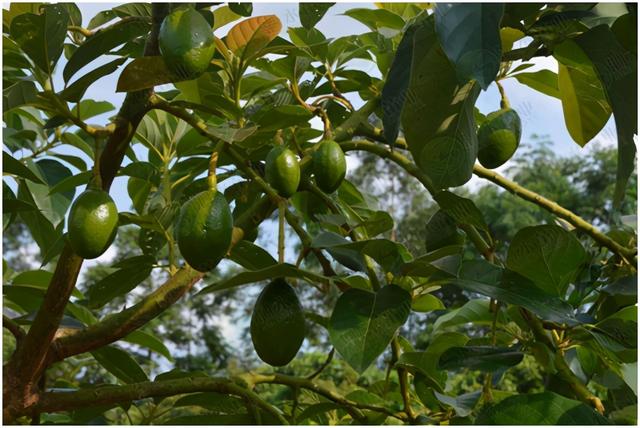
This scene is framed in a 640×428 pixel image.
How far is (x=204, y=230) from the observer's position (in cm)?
67

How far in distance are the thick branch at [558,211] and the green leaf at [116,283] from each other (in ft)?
1.41

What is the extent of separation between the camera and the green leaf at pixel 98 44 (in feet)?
2.54

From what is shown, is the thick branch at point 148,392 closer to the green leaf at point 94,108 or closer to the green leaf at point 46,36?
the green leaf at point 46,36

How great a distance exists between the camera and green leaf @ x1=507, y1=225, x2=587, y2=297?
29.3 inches

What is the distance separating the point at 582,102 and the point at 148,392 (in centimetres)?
54

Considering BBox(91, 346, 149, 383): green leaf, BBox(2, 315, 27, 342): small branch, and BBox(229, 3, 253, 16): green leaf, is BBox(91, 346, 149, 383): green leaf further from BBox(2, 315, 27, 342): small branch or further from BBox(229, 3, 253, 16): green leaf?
BBox(229, 3, 253, 16): green leaf

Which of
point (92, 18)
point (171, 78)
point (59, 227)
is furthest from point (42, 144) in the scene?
point (171, 78)

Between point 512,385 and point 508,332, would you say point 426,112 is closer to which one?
point 508,332

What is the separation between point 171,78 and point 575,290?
1.64ft

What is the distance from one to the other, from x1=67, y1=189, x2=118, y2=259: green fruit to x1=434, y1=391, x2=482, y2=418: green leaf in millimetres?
364

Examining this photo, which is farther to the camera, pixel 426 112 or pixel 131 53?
pixel 131 53

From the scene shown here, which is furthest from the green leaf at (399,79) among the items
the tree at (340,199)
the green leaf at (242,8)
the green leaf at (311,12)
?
the green leaf at (311,12)

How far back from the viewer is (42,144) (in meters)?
1.26

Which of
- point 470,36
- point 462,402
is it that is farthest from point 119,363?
point 470,36
